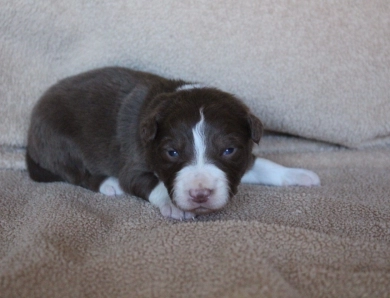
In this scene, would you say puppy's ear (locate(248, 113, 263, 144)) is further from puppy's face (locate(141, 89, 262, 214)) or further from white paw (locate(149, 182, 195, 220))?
white paw (locate(149, 182, 195, 220))

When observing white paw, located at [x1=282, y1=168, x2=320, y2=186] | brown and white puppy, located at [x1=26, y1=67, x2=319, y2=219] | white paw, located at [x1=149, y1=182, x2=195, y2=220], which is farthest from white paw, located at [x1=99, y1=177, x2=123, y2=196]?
white paw, located at [x1=282, y1=168, x2=320, y2=186]

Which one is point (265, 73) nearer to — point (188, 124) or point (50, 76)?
point (188, 124)

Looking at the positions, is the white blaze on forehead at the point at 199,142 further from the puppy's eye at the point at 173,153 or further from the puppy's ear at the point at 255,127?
the puppy's ear at the point at 255,127

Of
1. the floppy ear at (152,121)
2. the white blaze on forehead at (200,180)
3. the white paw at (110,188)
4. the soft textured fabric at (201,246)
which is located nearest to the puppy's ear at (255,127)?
the white blaze on forehead at (200,180)

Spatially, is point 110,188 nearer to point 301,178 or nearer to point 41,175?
point 41,175

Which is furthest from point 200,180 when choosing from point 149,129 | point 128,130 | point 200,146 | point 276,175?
point 276,175

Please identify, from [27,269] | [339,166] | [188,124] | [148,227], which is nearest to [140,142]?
[188,124]
